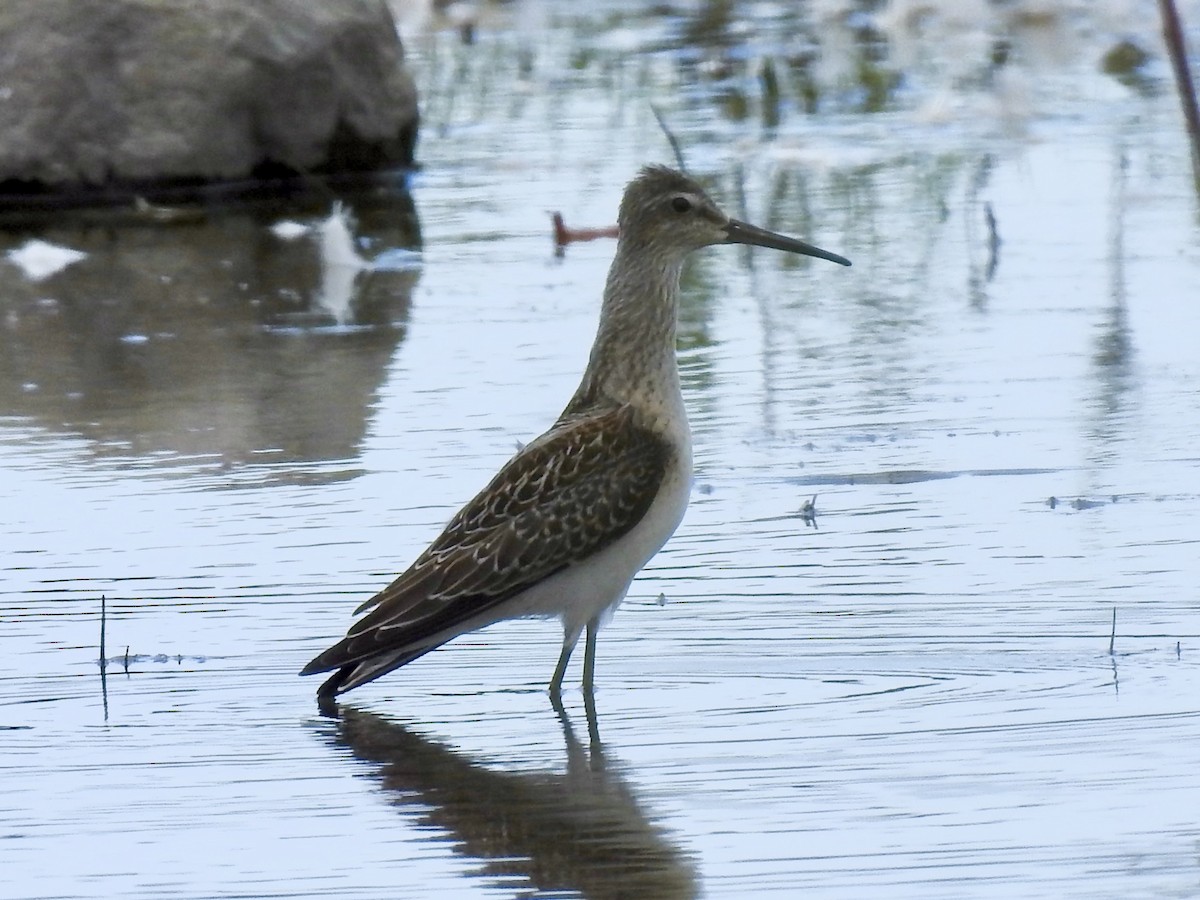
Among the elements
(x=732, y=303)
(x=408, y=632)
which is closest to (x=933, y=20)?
(x=732, y=303)

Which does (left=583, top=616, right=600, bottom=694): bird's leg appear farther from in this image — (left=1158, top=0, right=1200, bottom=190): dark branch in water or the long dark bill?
(left=1158, top=0, right=1200, bottom=190): dark branch in water

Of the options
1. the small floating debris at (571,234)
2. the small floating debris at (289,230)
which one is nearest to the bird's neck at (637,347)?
the small floating debris at (571,234)

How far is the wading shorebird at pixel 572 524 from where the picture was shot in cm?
598

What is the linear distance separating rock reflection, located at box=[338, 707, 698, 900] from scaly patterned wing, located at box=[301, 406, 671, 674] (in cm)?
26

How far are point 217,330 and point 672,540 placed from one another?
11.8 feet

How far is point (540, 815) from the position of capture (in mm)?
5242

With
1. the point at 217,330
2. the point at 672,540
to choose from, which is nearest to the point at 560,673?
the point at 672,540

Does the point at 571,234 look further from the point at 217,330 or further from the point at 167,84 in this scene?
the point at 167,84

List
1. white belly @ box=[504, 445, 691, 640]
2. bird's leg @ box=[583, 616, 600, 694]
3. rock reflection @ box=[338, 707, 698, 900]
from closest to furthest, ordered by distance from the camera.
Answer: rock reflection @ box=[338, 707, 698, 900], bird's leg @ box=[583, 616, 600, 694], white belly @ box=[504, 445, 691, 640]

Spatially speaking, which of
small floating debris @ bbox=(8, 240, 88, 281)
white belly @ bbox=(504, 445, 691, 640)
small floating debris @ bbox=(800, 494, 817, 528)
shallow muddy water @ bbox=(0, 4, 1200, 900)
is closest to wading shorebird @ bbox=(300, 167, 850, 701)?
white belly @ bbox=(504, 445, 691, 640)

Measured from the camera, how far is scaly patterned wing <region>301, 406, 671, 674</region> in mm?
5973

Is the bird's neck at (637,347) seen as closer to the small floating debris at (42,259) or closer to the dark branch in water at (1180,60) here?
the dark branch in water at (1180,60)

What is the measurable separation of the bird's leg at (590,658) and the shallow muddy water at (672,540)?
0.18 feet

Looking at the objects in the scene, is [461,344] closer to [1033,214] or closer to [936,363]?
[936,363]
